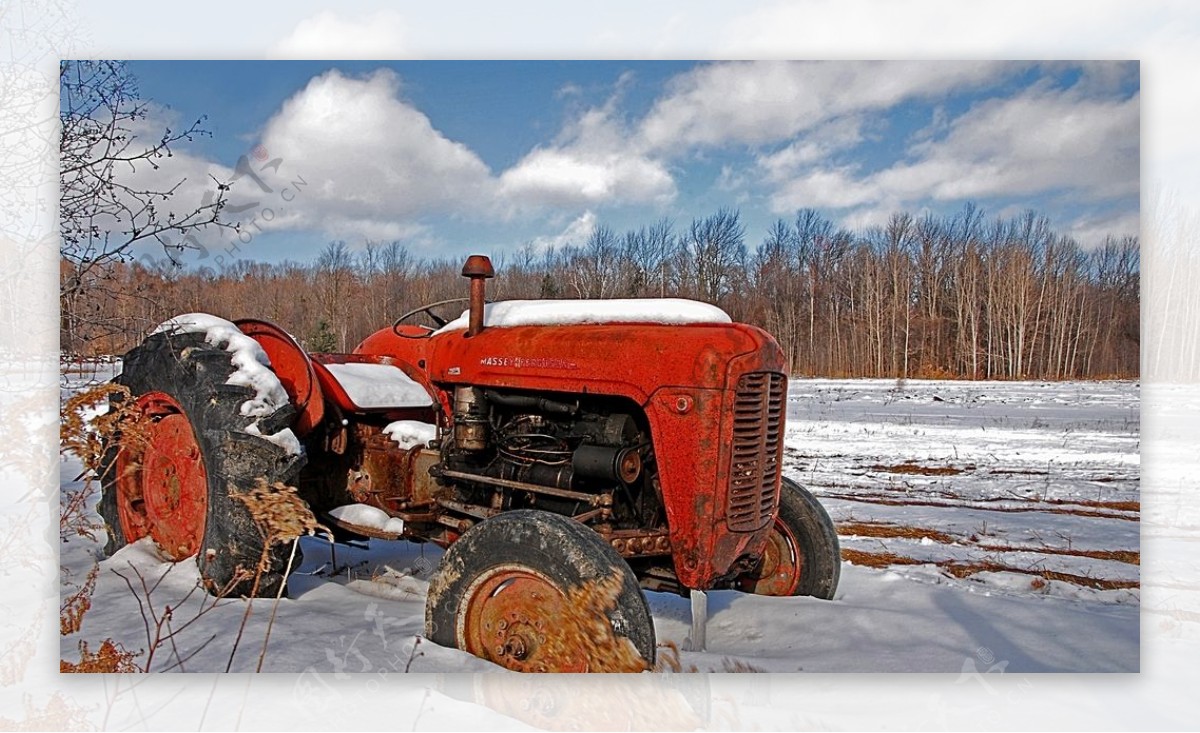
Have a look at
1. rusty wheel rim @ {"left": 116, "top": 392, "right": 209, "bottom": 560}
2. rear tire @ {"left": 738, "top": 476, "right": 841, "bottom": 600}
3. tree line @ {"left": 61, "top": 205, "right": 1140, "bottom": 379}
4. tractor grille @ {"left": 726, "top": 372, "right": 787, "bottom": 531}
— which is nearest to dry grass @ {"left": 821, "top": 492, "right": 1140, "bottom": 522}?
tree line @ {"left": 61, "top": 205, "right": 1140, "bottom": 379}

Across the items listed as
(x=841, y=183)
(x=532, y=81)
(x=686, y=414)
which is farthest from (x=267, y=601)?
(x=841, y=183)

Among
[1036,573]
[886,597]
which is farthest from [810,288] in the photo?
[886,597]

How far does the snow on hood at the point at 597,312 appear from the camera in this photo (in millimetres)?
3178

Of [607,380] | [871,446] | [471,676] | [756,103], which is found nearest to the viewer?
[471,676]

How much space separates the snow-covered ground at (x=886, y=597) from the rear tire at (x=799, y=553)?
118 mm

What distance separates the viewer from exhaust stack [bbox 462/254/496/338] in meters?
3.56

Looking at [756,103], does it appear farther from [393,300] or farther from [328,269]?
[328,269]

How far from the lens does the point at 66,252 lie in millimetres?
3482

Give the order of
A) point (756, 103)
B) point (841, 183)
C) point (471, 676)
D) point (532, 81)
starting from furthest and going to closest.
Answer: point (841, 183) → point (756, 103) → point (532, 81) → point (471, 676)

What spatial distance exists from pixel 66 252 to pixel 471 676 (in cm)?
261

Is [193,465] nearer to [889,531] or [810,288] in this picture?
[889,531]

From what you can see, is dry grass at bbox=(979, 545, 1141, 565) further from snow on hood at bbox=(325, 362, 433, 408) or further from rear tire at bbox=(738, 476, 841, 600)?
snow on hood at bbox=(325, 362, 433, 408)

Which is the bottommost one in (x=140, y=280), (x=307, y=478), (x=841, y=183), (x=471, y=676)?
(x=471, y=676)

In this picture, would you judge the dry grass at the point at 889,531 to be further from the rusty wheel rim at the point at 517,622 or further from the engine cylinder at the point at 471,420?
the rusty wheel rim at the point at 517,622
